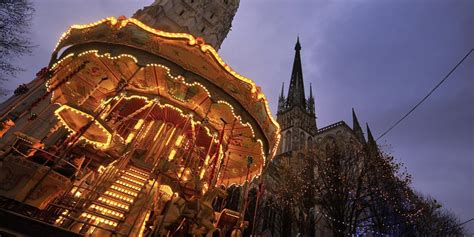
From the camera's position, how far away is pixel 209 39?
1983cm

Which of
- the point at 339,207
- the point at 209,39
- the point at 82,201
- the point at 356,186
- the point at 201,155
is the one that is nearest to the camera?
the point at 82,201

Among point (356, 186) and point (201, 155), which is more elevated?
point (356, 186)

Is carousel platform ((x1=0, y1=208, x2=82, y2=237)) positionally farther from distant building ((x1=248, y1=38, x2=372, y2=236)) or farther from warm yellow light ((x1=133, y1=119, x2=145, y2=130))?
distant building ((x1=248, y1=38, x2=372, y2=236))

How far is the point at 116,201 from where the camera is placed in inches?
271

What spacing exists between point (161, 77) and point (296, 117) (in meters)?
41.4

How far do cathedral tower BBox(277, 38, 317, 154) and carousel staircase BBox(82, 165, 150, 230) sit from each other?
110 feet

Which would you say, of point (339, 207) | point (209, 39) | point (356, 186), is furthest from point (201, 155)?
point (209, 39)

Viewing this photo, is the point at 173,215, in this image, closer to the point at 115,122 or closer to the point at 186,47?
the point at 186,47

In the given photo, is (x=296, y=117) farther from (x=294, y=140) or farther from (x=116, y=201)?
(x=116, y=201)

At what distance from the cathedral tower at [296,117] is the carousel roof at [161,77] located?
30.6 metres

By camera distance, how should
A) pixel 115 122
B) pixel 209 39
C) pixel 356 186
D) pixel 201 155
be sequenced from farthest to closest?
pixel 209 39 < pixel 356 186 < pixel 201 155 < pixel 115 122

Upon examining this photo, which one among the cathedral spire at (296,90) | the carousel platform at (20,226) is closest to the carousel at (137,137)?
the carousel platform at (20,226)

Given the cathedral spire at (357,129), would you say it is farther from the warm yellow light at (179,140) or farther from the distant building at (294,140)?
the warm yellow light at (179,140)

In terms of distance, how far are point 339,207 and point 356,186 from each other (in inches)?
92.4
